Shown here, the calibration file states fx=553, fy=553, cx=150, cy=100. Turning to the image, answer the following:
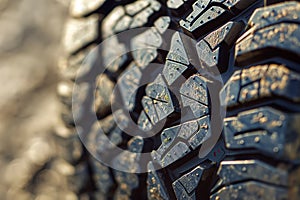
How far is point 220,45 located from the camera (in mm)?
1015

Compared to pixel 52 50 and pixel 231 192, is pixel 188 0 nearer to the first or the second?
pixel 231 192

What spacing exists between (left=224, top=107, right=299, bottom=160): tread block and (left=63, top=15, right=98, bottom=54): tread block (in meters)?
0.55

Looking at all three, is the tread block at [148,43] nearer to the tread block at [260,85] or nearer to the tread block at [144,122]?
the tread block at [144,122]

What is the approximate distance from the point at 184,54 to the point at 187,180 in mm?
245

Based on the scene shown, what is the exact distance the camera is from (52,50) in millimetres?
1917

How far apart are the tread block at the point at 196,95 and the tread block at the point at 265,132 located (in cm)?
7

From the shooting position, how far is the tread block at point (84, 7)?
55.6 inches

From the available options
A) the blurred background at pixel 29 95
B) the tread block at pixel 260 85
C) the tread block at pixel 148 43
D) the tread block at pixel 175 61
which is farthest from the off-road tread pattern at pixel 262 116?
the blurred background at pixel 29 95

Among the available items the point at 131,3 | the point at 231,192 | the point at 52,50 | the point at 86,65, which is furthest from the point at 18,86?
the point at 231,192

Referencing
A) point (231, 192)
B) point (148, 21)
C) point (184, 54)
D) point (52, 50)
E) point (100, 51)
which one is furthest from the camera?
point (52, 50)

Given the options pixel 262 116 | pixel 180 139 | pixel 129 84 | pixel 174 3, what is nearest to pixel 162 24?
pixel 174 3

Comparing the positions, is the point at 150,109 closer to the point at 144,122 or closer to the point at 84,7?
the point at 144,122

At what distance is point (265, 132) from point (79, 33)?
698 mm

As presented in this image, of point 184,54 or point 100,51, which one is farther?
point 100,51
